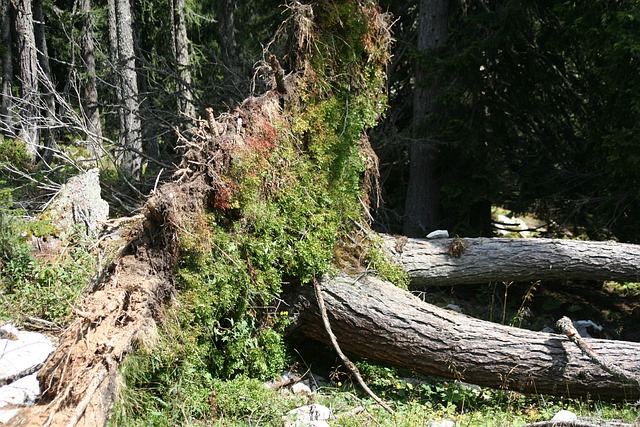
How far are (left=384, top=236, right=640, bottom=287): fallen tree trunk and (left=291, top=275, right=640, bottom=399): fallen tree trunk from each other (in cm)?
152

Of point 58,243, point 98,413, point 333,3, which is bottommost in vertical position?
point 98,413

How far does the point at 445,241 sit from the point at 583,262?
5.84 ft

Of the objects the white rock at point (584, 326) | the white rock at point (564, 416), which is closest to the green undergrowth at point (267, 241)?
the white rock at point (564, 416)

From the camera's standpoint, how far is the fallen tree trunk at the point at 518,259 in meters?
8.14

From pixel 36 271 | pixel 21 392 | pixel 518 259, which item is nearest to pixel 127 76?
pixel 36 271

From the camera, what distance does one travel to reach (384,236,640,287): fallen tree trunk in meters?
8.14

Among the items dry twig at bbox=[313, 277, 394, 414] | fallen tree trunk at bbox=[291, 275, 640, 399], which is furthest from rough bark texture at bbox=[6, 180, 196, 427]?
fallen tree trunk at bbox=[291, 275, 640, 399]

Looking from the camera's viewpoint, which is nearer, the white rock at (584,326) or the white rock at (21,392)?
the white rock at (21,392)

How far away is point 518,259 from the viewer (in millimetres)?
8266

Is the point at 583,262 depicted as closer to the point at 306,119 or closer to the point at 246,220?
the point at 306,119

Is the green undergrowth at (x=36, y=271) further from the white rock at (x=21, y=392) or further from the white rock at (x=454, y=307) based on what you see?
the white rock at (x=454, y=307)

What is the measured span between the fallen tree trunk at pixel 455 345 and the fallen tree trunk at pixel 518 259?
1.52 m

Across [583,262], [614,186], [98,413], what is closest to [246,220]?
[98,413]

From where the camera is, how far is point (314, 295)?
6582 mm
